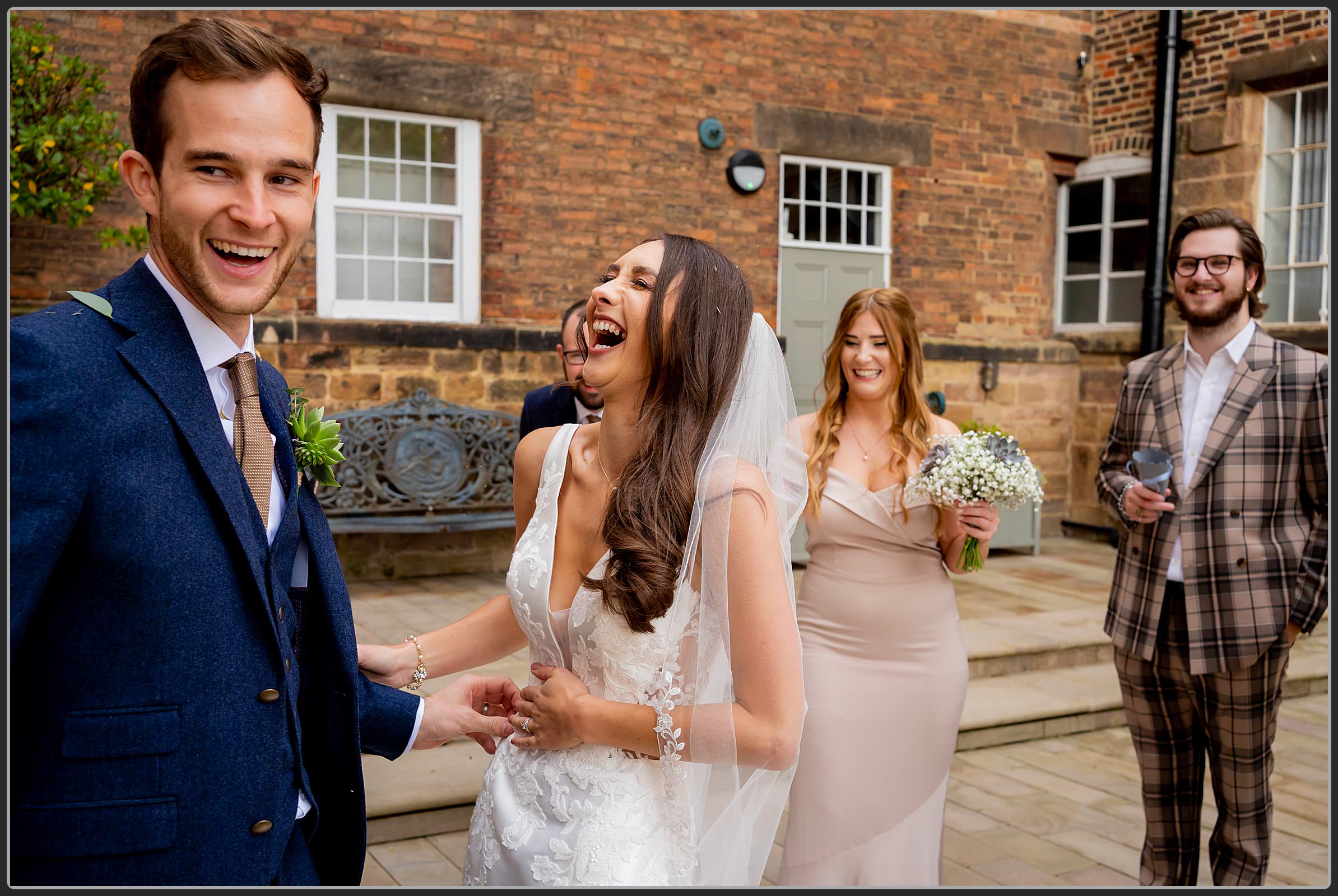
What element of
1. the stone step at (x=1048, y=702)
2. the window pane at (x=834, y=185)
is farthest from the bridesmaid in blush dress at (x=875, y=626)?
the window pane at (x=834, y=185)

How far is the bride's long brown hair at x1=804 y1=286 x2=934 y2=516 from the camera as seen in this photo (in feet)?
13.3

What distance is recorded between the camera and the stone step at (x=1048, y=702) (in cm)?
581

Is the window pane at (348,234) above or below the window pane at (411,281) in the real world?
above

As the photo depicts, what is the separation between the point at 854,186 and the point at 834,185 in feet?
0.83

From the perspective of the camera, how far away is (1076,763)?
5590 mm

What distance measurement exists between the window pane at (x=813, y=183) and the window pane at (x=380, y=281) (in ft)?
12.8

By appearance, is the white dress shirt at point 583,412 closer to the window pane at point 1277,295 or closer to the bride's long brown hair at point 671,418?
the bride's long brown hair at point 671,418

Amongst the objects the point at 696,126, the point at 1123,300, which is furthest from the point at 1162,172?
the point at 696,126

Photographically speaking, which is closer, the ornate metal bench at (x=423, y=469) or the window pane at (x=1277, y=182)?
the ornate metal bench at (x=423, y=469)

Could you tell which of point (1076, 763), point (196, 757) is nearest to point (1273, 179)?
point (1076, 763)

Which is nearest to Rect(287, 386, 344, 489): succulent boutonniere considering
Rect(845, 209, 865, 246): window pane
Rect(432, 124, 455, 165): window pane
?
Rect(432, 124, 455, 165): window pane

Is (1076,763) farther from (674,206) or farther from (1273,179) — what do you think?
(1273,179)

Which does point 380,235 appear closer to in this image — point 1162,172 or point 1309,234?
point 1162,172

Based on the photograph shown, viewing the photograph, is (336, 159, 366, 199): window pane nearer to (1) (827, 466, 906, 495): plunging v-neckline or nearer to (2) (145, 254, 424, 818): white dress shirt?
(1) (827, 466, 906, 495): plunging v-neckline
